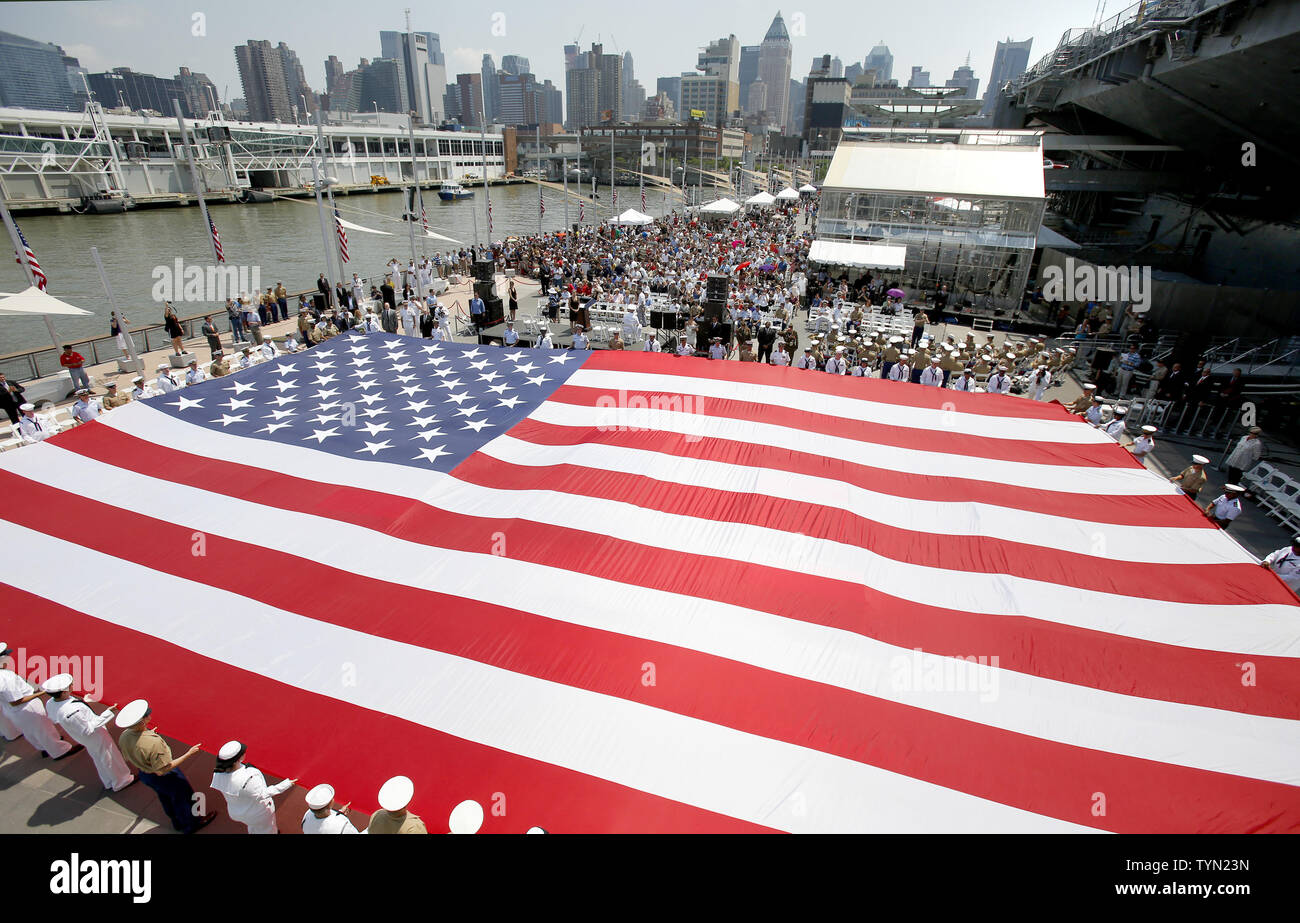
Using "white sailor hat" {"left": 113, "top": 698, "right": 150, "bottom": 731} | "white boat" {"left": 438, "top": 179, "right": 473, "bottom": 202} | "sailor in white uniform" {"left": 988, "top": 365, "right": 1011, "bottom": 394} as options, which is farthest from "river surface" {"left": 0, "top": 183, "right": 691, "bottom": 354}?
"sailor in white uniform" {"left": 988, "top": 365, "right": 1011, "bottom": 394}

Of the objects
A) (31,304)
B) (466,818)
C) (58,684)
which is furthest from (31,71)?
(466,818)

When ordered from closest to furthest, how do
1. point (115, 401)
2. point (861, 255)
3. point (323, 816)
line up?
point (323, 816) < point (115, 401) < point (861, 255)

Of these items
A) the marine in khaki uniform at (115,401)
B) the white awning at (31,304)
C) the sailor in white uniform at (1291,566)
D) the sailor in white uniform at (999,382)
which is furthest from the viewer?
the sailor in white uniform at (999,382)

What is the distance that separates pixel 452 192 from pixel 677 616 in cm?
8204

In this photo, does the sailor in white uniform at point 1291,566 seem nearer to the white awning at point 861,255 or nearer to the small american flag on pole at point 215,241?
the white awning at point 861,255

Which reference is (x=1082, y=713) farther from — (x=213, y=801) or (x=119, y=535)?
(x=119, y=535)

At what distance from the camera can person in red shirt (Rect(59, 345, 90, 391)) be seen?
12.8 meters

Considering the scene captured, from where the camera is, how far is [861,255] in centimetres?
2455

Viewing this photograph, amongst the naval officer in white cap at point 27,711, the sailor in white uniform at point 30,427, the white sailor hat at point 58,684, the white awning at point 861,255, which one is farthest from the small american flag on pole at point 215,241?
the white awning at point 861,255

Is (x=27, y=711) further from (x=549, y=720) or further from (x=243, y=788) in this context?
(x=549, y=720)

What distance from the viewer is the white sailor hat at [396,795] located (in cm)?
379

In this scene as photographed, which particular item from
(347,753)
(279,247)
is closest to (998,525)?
(347,753)

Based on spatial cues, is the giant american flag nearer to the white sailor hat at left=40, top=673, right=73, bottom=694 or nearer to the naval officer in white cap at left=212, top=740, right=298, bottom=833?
the naval officer in white cap at left=212, top=740, right=298, bottom=833

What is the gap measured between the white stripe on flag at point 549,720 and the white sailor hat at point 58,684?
63 cm
